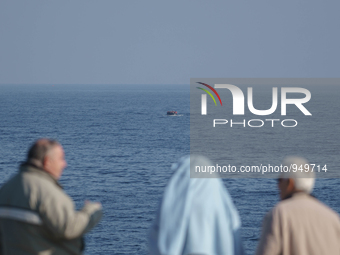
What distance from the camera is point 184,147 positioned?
227ft

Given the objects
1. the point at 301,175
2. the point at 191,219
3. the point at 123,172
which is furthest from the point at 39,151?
the point at 123,172

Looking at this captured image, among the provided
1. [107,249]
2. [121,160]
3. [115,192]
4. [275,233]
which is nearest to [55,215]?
[275,233]

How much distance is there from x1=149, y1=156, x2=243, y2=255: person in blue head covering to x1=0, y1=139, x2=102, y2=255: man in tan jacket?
0.71 metres

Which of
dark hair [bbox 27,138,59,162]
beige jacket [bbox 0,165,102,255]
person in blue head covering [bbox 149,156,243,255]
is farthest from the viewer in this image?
dark hair [bbox 27,138,59,162]

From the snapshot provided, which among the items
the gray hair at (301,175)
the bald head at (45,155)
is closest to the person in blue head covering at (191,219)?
the gray hair at (301,175)

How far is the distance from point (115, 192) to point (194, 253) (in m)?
42.2

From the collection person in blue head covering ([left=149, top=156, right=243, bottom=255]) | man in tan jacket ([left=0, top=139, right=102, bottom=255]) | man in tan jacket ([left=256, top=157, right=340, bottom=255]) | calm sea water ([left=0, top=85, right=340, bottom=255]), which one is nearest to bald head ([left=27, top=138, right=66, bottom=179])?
man in tan jacket ([left=0, top=139, right=102, bottom=255])

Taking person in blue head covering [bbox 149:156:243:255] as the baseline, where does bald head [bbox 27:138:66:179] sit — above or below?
above

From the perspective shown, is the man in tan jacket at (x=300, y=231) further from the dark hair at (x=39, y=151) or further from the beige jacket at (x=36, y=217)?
the dark hair at (x=39, y=151)

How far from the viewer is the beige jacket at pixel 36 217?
11.7 ft

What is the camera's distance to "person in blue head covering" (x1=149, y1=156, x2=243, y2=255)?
3.21m

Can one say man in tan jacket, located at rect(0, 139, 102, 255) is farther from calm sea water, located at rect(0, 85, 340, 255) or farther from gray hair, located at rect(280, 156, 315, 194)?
calm sea water, located at rect(0, 85, 340, 255)

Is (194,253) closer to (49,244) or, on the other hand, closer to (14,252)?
(49,244)

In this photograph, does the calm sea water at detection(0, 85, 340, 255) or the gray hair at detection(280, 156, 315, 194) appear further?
the calm sea water at detection(0, 85, 340, 255)
